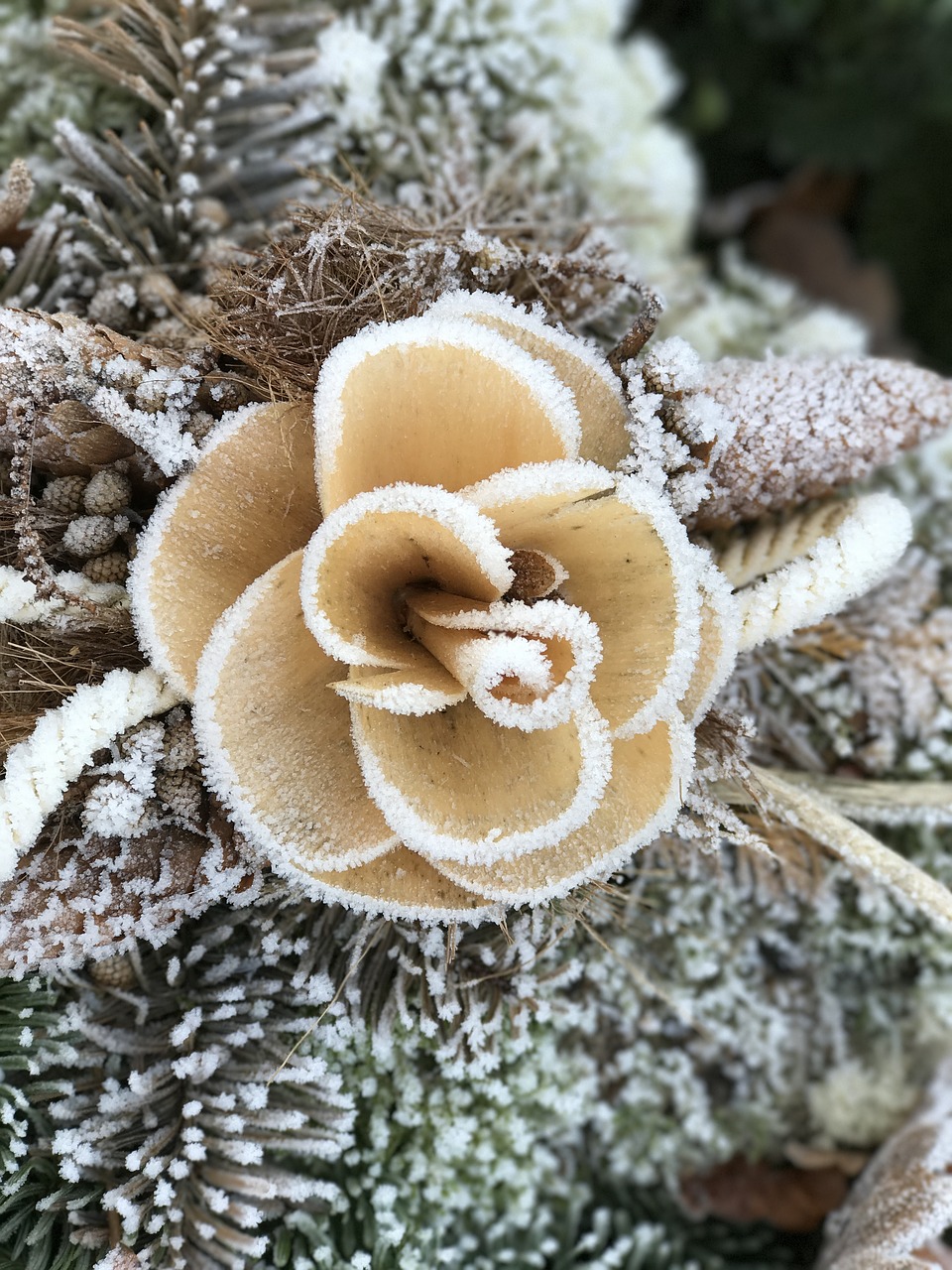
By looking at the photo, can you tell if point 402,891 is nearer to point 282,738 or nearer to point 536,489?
point 282,738

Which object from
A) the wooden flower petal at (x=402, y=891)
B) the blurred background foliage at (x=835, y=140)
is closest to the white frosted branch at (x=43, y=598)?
the wooden flower petal at (x=402, y=891)

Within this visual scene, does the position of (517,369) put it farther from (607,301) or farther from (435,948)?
(435,948)

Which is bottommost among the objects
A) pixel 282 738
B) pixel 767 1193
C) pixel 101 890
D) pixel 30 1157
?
pixel 767 1193

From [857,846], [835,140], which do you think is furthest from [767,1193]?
[835,140]

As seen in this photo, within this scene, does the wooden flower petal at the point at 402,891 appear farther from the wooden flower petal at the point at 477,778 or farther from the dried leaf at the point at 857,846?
the dried leaf at the point at 857,846

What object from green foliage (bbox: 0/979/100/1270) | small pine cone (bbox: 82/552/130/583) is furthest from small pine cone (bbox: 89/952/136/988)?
small pine cone (bbox: 82/552/130/583)

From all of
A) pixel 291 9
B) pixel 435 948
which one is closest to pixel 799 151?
pixel 291 9
